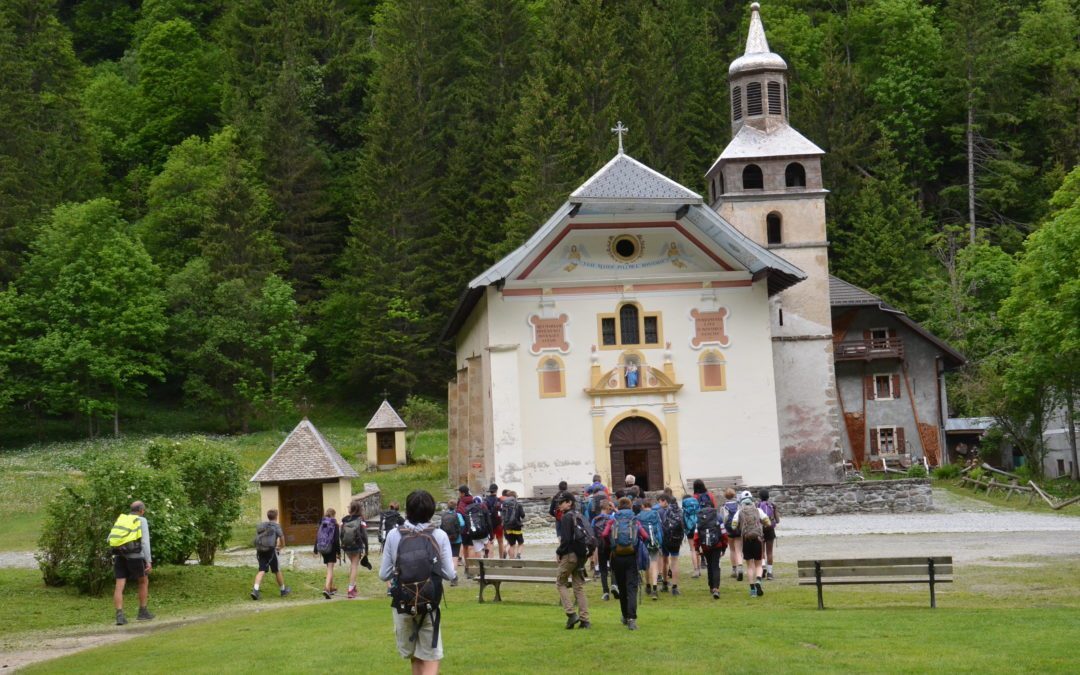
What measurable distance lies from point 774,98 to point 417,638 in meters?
33.9

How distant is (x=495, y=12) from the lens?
211 feet

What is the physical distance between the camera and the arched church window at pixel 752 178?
4009cm

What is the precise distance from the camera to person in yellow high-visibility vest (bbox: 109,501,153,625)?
16.1 m

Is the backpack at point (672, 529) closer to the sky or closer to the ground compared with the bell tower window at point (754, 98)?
closer to the ground

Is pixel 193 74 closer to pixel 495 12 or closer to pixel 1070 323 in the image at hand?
pixel 495 12

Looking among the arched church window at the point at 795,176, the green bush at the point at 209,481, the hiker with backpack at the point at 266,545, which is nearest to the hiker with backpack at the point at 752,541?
the hiker with backpack at the point at 266,545

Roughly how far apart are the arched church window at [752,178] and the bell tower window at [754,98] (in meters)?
1.92

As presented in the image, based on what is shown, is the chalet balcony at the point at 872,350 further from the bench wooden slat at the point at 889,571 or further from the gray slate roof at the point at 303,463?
the bench wooden slat at the point at 889,571

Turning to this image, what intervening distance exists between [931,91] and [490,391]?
38330 millimetres

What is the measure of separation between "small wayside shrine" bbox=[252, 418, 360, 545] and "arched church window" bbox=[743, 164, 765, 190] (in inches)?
689

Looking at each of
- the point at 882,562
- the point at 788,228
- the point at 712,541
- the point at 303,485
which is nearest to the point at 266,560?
the point at 712,541

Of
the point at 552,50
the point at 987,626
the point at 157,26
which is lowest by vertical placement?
the point at 987,626

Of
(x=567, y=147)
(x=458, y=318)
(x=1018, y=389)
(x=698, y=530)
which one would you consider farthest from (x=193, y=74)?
(x=698, y=530)

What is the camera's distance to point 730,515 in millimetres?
17469
